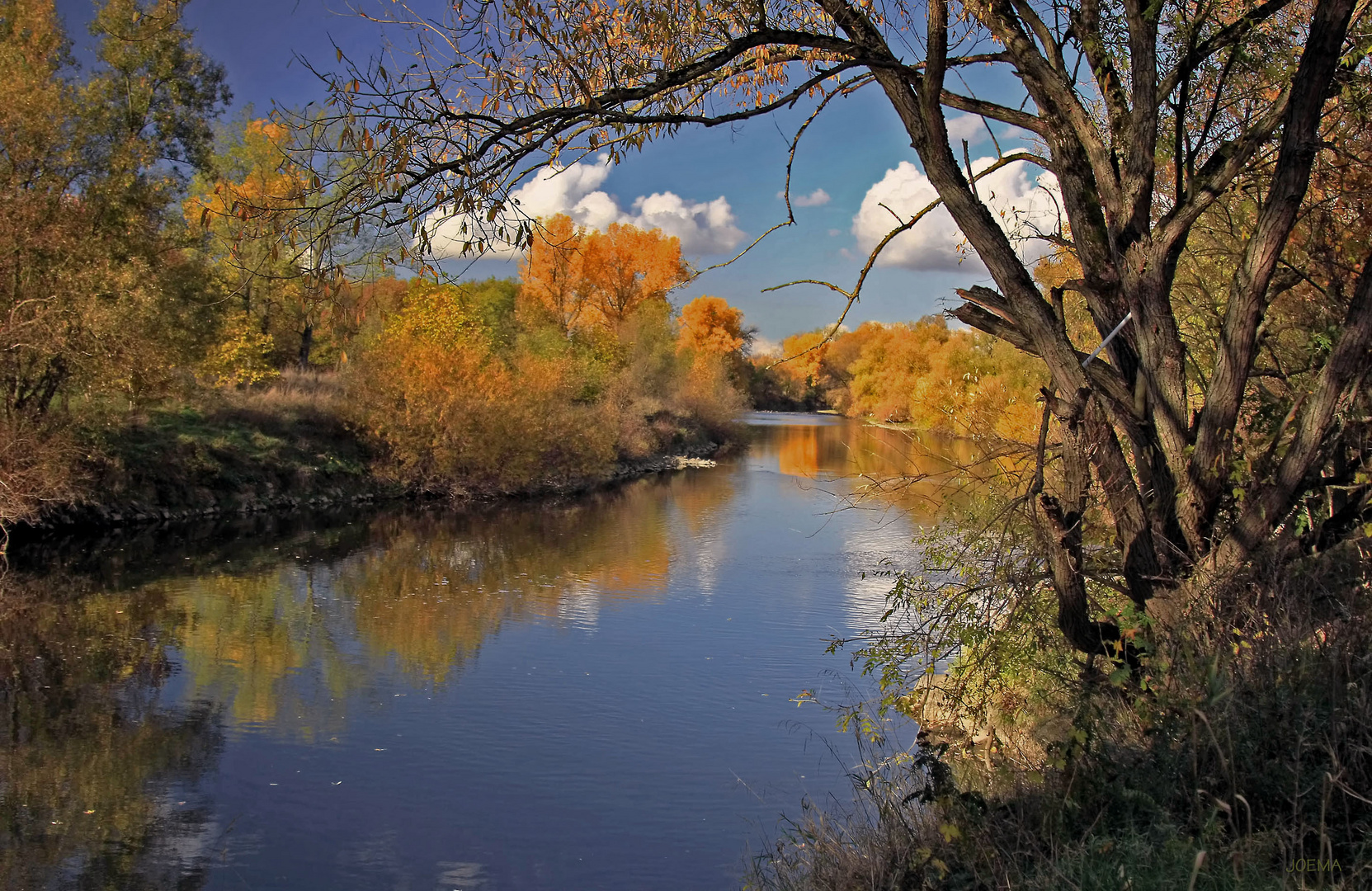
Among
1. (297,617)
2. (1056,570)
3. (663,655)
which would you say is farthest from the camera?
(297,617)

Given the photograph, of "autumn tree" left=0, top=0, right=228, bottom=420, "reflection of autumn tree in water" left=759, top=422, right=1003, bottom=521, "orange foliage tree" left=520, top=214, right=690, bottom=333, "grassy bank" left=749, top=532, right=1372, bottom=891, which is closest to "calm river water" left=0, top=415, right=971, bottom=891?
"reflection of autumn tree in water" left=759, top=422, right=1003, bottom=521

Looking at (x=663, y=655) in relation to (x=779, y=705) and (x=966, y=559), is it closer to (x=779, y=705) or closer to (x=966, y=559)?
(x=779, y=705)

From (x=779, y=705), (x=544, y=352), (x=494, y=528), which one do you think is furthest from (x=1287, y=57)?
(x=544, y=352)

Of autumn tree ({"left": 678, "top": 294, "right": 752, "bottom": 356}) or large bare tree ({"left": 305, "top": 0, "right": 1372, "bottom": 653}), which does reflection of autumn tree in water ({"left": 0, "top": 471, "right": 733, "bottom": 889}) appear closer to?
large bare tree ({"left": 305, "top": 0, "right": 1372, "bottom": 653})

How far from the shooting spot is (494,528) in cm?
2189

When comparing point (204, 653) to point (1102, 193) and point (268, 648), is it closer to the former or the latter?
point (268, 648)

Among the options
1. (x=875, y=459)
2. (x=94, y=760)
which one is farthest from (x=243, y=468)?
(x=875, y=459)

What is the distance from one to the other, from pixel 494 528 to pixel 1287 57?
726 inches

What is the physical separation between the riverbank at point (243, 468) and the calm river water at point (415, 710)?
6.04ft

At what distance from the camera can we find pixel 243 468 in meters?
23.2

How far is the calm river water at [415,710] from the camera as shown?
23.8 feet

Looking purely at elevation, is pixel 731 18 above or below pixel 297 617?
above

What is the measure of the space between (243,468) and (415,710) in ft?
49.5

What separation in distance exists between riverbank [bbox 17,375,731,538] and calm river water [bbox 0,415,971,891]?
184 centimetres
